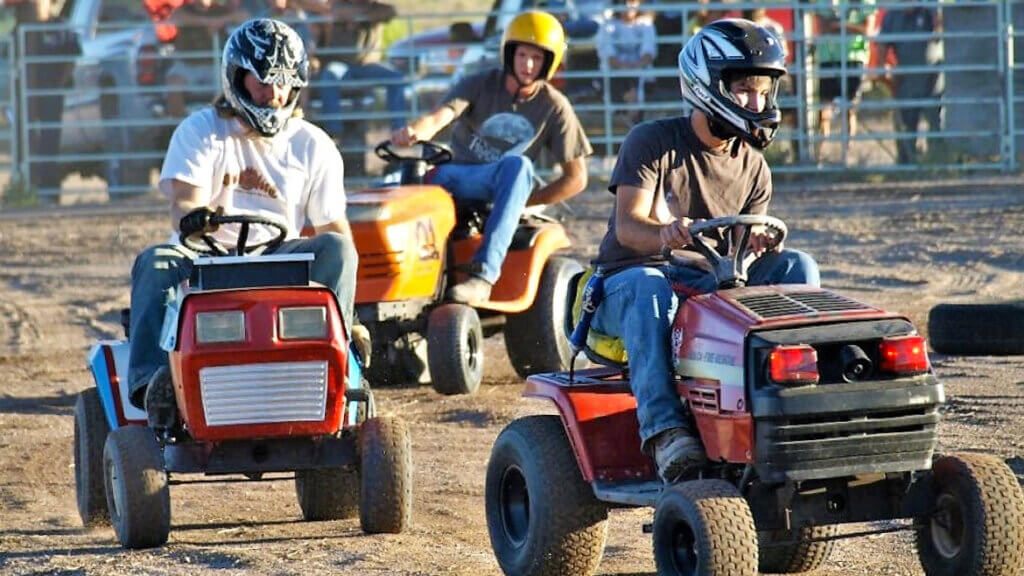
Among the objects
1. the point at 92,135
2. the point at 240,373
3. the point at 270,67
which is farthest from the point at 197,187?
the point at 92,135

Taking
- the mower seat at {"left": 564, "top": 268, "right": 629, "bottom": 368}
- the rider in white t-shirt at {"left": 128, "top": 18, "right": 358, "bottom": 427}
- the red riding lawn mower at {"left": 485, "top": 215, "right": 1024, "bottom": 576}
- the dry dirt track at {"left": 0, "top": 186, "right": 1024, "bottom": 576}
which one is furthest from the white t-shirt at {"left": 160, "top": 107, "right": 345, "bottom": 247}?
the red riding lawn mower at {"left": 485, "top": 215, "right": 1024, "bottom": 576}

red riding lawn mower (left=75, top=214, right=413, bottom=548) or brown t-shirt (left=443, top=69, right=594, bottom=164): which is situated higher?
brown t-shirt (left=443, top=69, right=594, bottom=164)

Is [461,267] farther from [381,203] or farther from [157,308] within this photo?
[157,308]

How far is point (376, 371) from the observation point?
1009 centimetres

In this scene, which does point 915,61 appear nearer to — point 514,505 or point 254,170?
point 254,170

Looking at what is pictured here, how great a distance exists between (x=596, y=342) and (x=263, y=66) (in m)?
1.76

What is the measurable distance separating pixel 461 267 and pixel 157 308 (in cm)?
337

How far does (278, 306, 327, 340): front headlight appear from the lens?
6.30 meters

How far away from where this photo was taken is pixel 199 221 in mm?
6594

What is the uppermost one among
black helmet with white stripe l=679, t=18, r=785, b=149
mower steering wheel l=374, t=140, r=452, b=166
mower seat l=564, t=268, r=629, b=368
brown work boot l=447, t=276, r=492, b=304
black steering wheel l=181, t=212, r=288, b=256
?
black helmet with white stripe l=679, t=18, r=785, b=149

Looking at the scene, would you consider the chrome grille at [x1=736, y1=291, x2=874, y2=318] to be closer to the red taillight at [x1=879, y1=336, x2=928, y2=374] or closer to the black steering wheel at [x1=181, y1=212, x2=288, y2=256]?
the red taillight at [x1=879, y1=336, x2=928, y2=374]

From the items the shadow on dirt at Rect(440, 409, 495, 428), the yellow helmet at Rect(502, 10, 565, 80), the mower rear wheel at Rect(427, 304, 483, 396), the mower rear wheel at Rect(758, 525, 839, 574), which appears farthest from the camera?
the yellow helmet at Rect(502, 10, 565, 80)

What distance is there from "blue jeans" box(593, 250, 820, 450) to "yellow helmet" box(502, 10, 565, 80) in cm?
453

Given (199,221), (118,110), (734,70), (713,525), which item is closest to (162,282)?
(199,221)
